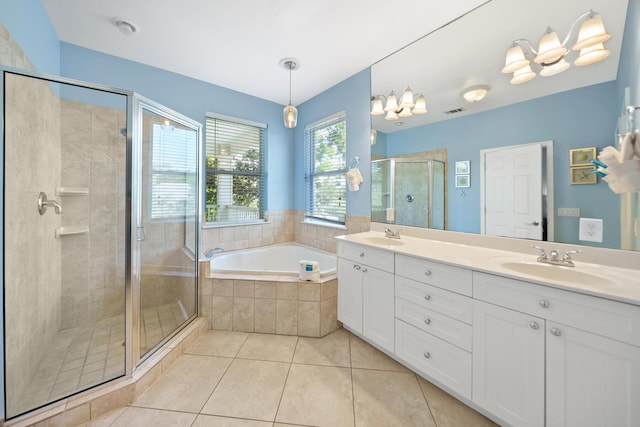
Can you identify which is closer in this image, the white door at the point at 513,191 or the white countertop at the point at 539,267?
the white countertop at the point at 539,267

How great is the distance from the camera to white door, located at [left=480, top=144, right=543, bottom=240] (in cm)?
145

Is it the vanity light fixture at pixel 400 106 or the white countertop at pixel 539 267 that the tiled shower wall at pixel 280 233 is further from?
the vanity light fixture at pixel 400 106

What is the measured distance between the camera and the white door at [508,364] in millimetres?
1063

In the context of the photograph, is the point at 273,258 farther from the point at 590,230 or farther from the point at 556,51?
the point at 556,51

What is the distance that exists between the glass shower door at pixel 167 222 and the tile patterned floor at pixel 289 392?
1.30 feet

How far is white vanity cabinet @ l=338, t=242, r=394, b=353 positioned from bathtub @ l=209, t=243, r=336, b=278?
550 mm

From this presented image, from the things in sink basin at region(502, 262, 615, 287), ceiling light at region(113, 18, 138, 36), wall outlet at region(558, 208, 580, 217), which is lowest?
sink basin at region(502, 262, 615, 287)

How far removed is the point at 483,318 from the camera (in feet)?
4.04

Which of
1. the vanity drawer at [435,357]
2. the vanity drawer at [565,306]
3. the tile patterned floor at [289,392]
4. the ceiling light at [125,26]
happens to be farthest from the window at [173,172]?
the vanity drawer at [565,306]

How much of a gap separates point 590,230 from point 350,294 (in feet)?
4.99

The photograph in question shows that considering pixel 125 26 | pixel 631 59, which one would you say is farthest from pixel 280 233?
pixel 631 59

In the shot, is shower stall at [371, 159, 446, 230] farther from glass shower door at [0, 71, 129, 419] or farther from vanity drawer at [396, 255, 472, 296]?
glass shower door at [0, 71, 129, 419]

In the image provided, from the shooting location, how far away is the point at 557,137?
1.38 metres

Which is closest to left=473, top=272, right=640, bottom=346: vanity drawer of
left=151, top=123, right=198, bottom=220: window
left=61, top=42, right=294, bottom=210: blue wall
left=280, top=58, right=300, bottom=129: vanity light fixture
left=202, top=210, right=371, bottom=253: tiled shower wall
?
left=202, top=210, right=371, bottom=253: tiled shower wall
